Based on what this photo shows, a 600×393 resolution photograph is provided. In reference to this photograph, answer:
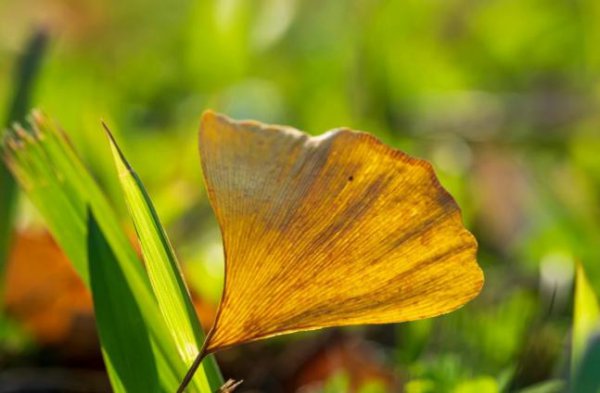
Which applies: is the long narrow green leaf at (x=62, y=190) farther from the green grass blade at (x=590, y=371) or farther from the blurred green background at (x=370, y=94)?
the blurred green background at (x=370, y=94)

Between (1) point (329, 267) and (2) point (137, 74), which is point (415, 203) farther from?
(2) point (137, 74)

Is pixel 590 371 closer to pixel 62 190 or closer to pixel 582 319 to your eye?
pixel 582 319

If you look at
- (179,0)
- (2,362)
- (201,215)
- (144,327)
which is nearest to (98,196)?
(144,327)

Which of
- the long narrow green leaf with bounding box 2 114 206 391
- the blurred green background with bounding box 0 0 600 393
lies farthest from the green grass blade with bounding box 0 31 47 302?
the blurred green background with bounding box 0 0 600 393

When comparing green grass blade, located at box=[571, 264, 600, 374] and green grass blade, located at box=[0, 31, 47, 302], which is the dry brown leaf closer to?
green grass blade, located at box=[571, 264, 600, 374]

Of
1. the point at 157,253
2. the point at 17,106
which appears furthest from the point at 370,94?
the point at 157,253

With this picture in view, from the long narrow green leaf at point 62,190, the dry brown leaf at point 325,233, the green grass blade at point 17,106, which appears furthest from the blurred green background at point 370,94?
the dry brown leaf at point 325,233
